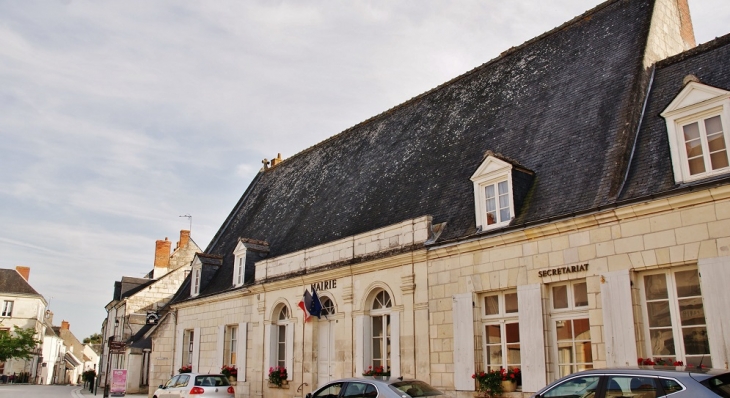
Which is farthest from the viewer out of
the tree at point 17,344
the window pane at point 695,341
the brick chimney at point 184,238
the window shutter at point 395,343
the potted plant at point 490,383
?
the tree at point 17,344

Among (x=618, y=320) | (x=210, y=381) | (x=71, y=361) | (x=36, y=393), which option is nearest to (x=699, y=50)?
(x=618, y=320)

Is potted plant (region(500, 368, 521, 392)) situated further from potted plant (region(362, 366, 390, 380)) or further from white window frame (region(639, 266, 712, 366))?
potted plant (region(362, 366, 390, 380))

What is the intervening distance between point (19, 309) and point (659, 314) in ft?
183

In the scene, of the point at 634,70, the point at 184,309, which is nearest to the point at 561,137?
the point at 634,70

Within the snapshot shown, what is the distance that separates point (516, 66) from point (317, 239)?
24.7 ft

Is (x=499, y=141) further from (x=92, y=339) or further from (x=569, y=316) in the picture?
(x=92, y=339)

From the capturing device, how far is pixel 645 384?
640 cm

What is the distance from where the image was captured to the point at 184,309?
78.7 ft

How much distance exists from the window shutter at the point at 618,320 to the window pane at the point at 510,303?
80.2 inches

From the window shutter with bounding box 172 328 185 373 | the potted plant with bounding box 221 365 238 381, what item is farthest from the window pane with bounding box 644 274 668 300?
the window shutter with bounding box 172 328 185 373

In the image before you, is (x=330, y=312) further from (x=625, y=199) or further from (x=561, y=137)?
(x=625, y=199)

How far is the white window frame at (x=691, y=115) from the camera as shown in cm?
958

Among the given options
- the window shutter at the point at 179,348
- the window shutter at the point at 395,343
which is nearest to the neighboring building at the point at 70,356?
the window shutter at the point at 179,348

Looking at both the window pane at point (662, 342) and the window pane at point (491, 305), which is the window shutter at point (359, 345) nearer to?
the window pane at point (491, 305)
